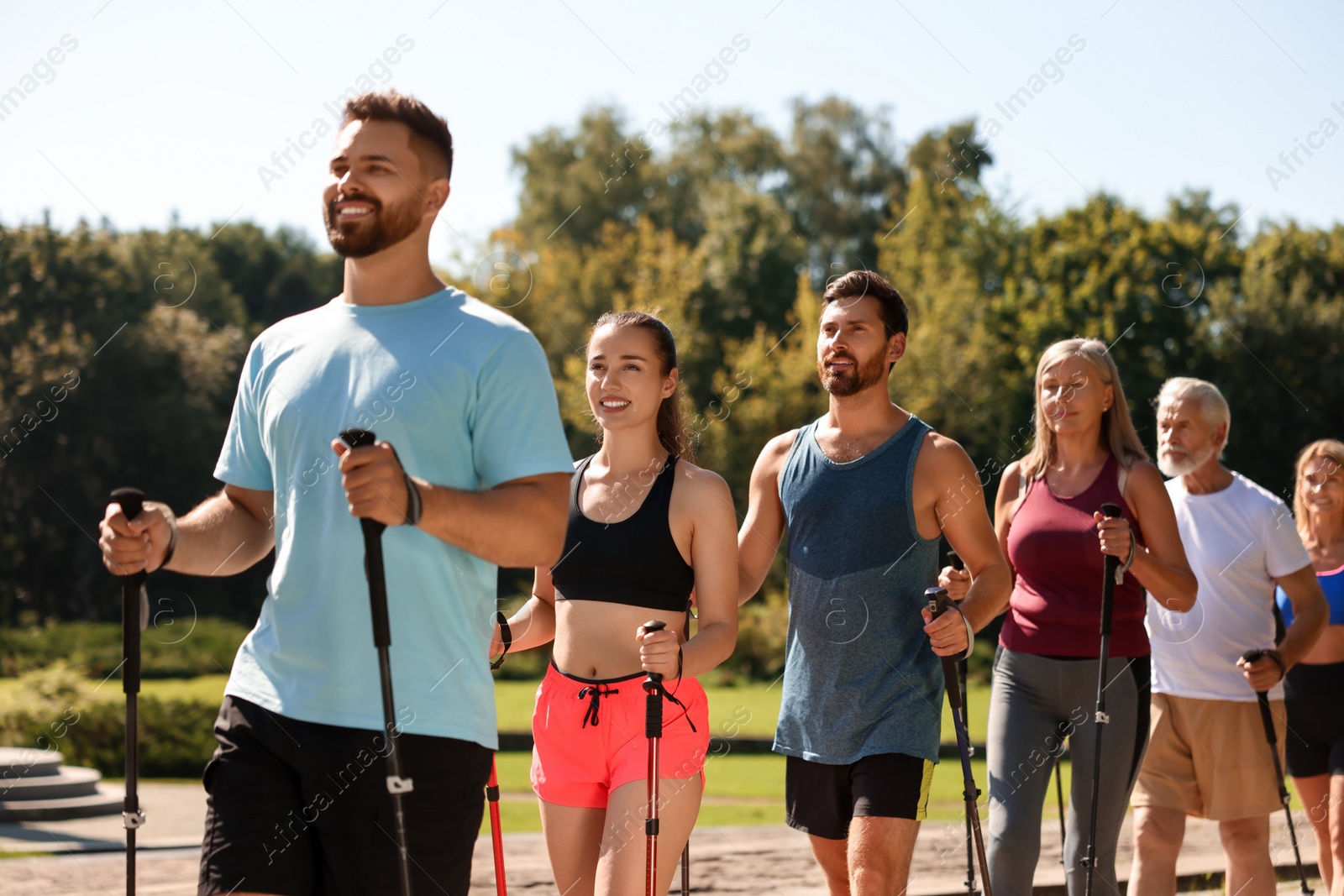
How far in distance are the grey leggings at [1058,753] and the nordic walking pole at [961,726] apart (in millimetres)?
136

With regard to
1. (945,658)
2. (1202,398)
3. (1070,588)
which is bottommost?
(945,658)

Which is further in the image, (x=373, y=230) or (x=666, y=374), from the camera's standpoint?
(x=666, y=374)

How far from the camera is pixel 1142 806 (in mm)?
6242

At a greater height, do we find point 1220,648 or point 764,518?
point 764,518

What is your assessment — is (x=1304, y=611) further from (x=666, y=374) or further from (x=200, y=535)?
(x=200, y=535)

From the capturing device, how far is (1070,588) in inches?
219

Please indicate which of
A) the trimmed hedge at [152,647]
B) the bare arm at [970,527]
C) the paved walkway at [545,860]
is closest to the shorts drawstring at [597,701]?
the bare arm at [970,527]

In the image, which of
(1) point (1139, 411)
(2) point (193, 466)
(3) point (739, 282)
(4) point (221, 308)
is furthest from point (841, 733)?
(4) point (221, 308)

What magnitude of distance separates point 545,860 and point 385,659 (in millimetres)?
6925

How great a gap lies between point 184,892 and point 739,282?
125ft

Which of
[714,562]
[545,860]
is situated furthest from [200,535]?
[545,860]

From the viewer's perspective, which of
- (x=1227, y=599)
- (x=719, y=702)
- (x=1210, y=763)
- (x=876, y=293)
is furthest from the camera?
(x=719, y=702)

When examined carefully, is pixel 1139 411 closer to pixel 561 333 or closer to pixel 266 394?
pixel 561 333

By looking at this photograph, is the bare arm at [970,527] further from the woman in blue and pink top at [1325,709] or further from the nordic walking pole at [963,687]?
the woman in blue and pink top at [1325,709]
